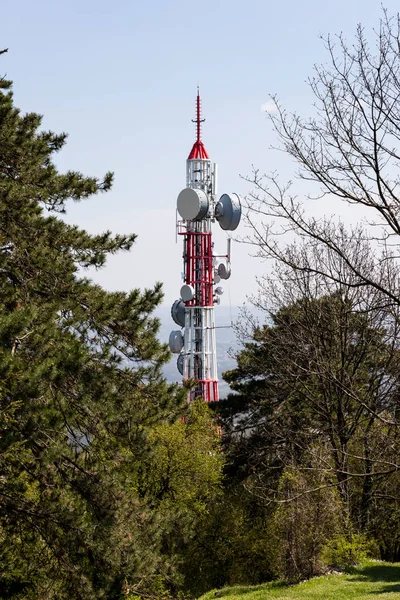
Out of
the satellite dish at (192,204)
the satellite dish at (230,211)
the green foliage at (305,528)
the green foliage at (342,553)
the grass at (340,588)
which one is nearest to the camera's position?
the grass at (340,588)

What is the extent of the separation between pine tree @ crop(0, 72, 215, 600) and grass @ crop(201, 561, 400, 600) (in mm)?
3060

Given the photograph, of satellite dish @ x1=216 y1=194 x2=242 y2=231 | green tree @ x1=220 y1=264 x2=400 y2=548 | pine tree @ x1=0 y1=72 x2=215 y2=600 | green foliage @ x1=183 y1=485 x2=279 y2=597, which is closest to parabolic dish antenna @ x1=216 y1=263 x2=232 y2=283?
satellite dish @ x1=216 y1=194 x2=242 y2=231

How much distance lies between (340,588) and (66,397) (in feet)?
21.7

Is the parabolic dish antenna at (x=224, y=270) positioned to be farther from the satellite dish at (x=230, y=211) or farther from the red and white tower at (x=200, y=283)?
the satellite dish at (x=230, y=211)

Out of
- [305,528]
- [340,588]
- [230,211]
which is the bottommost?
[340,588]

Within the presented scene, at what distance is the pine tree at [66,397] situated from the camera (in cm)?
969

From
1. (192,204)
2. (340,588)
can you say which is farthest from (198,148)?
(340,588)

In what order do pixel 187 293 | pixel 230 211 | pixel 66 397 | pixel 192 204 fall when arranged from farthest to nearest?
pixel 187 293, pixel 192 204, pixel 230 211, pixel 66 397

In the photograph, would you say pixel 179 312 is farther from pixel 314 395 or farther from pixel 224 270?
pixel 314 395

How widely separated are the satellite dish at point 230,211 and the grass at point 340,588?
1547 centimetres

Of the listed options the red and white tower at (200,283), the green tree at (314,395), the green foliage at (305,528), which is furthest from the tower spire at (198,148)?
the green foliage at (305,528)

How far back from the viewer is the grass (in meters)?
13.2

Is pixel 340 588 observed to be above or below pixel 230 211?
below

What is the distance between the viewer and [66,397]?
1066 cm
